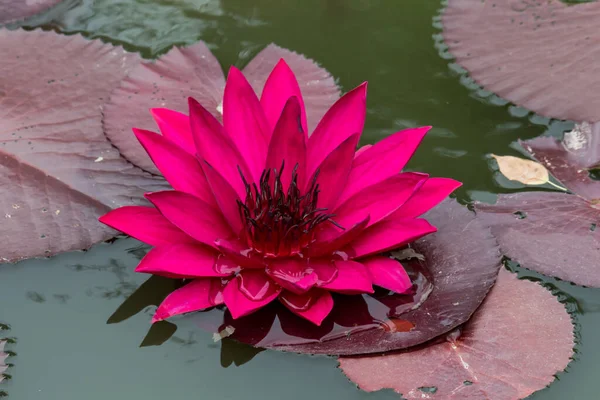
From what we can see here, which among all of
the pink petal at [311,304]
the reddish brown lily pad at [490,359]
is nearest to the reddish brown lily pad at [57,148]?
the pink petal at [311,304]

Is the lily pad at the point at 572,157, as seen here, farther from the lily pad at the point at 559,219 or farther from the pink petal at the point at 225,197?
the pink petal at the point at 225,197

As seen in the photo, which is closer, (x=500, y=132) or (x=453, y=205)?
(x=453, y=205)

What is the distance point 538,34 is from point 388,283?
4.38 feet

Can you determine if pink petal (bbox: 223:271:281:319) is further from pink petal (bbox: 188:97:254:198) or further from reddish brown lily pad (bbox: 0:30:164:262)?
reddish brown lily pad (bbox: 0:30:164:262)

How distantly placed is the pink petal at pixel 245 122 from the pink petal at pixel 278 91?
46 millimetres

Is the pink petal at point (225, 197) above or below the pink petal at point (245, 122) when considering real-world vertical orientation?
below

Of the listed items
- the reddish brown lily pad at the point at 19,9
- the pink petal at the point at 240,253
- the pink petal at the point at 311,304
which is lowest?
the pink petal at the point at 311,304

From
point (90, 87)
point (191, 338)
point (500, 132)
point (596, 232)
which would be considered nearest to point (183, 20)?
point (90, 87)

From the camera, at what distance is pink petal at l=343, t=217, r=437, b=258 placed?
1.50 meters

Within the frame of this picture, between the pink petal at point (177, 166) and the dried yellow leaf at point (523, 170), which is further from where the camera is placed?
the dried yellow leaf at point (523, 170)

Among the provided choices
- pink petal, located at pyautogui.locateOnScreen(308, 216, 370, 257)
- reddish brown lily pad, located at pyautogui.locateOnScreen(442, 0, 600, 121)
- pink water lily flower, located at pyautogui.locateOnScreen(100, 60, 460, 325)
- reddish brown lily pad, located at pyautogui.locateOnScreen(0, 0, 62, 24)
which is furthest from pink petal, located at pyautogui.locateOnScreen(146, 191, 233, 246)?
reddish brown lily pad, located at pyautogui.locateOnScreen(0, 0, 62, 24)

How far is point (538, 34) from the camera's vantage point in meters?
2.36

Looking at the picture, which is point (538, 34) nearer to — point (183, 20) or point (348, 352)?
point (183, 20)

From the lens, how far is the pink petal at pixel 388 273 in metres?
1.50
